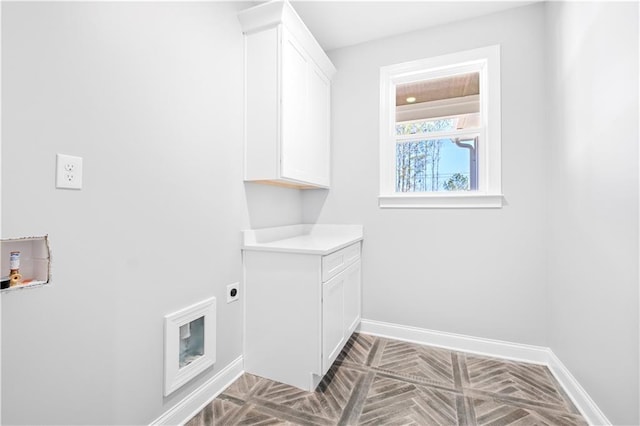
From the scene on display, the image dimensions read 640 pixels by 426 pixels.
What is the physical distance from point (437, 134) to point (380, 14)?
1.09 m

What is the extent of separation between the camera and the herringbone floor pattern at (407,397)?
1549mm

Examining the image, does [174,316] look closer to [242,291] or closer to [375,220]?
[242,291]

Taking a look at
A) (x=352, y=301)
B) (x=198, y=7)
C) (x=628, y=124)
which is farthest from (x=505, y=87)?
(x=198, y=7)

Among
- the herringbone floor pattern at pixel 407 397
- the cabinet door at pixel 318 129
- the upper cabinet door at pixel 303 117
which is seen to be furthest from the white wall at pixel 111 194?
the cabinet door at pixel 318 129

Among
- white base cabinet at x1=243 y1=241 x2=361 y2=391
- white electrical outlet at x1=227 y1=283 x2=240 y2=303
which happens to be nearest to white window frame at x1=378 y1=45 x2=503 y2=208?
white base cabinet at x1=243 y1=241 x2=361 y2=391

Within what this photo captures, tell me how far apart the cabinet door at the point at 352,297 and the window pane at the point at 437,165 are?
34.6 inches

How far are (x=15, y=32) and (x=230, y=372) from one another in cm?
192

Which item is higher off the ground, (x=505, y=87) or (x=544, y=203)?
(x=505, y=87)

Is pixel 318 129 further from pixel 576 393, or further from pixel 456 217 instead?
pixel 576 393

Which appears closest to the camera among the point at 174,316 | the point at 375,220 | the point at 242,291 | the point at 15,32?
the point at 15,32

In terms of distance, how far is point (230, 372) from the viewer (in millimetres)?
1843

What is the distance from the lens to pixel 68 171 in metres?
1.04

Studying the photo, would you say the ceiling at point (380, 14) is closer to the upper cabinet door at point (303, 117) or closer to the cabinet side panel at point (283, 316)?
the upper cabinet door at point (303, 117)

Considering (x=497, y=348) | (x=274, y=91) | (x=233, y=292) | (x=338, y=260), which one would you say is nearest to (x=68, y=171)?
(x=233, y=292)
